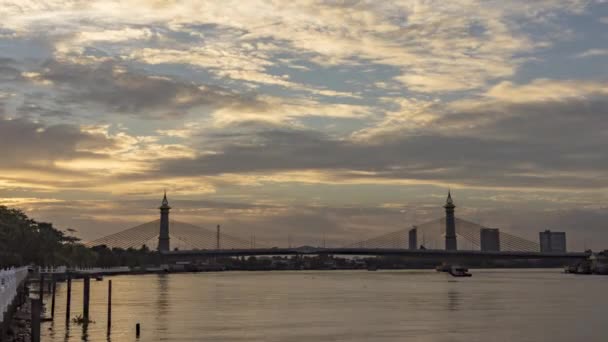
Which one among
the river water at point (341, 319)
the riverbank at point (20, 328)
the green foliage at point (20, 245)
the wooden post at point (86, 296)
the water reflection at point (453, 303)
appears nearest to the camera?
the riverbank at point (20, 328)

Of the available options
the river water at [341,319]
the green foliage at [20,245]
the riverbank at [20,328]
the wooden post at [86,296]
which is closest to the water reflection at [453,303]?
the river water at [341,319]

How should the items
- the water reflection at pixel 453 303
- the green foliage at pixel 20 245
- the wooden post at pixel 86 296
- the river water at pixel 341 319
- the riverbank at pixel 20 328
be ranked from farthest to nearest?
the green foliage at pixel 20 245, the water reflection at pixel 453 303, the wooden post at pixel 86 296, the river water at pixel 341 319, the riverbank at pixel 20 328

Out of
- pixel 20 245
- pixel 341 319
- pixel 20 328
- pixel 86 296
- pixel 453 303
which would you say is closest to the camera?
pixel 20 328

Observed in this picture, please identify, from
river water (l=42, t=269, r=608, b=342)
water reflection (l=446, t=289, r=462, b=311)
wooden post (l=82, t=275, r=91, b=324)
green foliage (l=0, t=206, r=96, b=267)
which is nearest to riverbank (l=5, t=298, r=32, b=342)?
river water (l=42, t=269, r=608, b=342)

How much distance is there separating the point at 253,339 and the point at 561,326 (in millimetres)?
27683

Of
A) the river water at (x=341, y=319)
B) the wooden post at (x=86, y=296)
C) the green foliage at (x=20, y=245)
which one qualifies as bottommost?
the river water at (x=341, y=319)

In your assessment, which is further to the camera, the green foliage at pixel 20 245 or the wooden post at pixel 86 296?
the green foliage at pixel 20 245

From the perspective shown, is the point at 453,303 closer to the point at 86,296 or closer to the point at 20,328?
the point at 86,296

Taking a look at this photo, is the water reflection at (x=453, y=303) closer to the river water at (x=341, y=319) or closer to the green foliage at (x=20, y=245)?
the river water at (x=341, y=319)

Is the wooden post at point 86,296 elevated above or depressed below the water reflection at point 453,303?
above

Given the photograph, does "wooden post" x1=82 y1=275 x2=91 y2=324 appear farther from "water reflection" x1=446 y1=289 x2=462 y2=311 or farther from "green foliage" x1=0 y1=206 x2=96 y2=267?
"green foliage" x1=0 y1=206 x2=96 y2=267

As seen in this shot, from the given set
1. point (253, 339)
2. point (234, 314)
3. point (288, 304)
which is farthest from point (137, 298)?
point (253, 339)

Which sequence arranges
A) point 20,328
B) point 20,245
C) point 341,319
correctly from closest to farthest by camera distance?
point 20,328, point 341,319, point 20,245

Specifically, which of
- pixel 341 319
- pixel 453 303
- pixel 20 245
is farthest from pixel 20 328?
pixel 20 245
